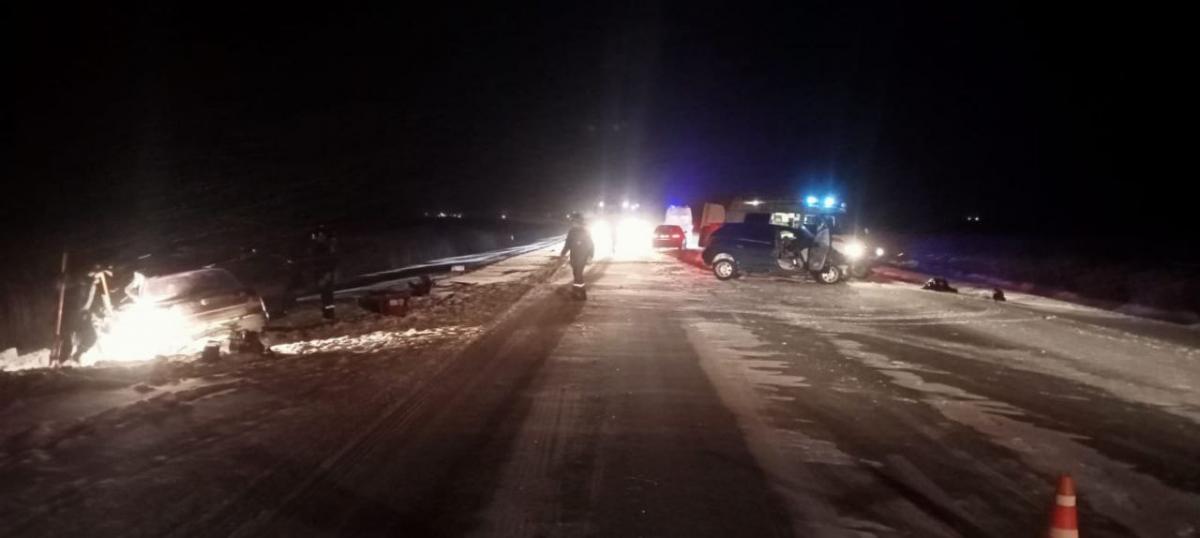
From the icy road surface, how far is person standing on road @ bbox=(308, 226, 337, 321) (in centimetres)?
314

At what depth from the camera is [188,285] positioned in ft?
54.6

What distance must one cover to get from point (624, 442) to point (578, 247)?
13.3 metres

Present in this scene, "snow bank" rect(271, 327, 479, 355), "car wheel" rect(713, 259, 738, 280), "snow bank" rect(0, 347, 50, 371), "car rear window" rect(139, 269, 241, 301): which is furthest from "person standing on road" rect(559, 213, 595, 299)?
"snow bank" rect(0, 347, 50, 371)

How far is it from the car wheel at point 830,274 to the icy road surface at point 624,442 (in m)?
12.3

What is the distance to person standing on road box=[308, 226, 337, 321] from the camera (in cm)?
1833

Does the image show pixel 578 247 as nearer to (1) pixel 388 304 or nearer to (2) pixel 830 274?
(1) pixel 388 304

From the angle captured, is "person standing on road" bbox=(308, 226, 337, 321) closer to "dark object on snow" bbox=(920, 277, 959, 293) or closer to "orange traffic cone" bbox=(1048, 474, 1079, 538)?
"orange traffic cone" bbox=(1048, 474, 1079, 538)

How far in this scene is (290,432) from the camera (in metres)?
8.73

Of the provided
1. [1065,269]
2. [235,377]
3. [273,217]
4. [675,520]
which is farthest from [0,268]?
[273,217]

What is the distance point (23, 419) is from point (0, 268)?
21.9 m

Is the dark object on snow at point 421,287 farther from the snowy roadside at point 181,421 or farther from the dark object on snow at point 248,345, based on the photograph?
the dark object on snow at point 248,345

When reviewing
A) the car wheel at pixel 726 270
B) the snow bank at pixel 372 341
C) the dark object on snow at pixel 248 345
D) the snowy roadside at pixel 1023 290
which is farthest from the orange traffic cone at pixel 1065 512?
the car wheel at pixel 726 270

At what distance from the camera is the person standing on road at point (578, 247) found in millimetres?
21641

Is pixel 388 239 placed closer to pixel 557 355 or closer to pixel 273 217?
pixel 273 217
